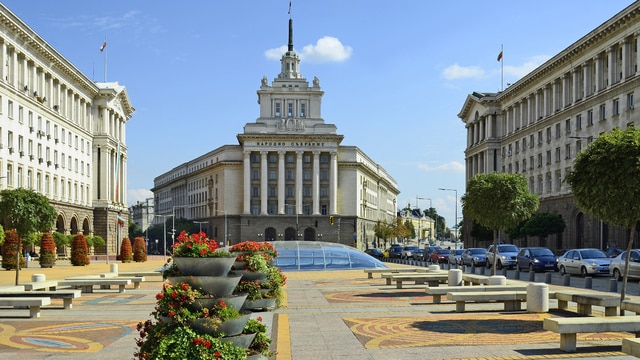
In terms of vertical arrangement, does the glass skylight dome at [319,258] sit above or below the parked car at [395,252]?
above

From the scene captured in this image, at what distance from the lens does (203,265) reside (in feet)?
33.0

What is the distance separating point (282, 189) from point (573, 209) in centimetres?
6911

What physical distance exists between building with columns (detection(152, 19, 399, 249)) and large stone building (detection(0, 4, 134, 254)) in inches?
1211

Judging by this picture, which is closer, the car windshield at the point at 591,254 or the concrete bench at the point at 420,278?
the concrete bench at the point at 420,278

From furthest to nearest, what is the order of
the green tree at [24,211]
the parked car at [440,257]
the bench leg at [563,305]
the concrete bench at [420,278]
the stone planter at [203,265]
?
1. the parked car at [440,257]
2. the green tree at [24,211]
3. the concrete bench at [420,278]
4. the bench leg at [563,305]
5. the stone planter at [203,265]

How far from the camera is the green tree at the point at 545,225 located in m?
70.4

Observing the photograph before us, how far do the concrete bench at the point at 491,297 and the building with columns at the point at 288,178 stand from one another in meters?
109

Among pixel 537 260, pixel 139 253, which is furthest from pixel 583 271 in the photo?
pixel 139 253

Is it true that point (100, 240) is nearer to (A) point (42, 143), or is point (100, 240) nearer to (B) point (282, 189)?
(A) point (42, 143)

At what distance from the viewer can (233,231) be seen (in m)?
131

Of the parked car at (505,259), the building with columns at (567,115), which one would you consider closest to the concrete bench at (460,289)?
the parked car at (505,259)

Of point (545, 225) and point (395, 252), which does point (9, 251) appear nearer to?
point (395, 252)

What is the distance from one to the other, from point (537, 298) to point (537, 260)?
2586cm

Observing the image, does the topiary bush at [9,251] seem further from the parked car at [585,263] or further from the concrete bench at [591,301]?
the concrete bench at [591,301]
